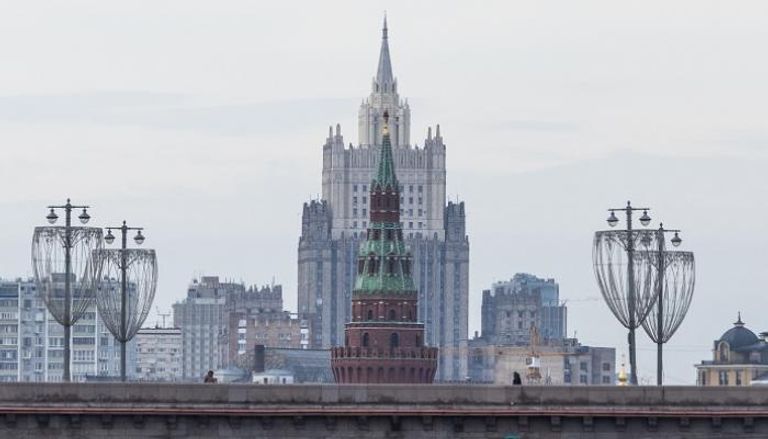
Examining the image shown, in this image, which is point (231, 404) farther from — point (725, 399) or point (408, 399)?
point (725, 399)

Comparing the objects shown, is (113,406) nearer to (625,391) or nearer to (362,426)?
(362,426)

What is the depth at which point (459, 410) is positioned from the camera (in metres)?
99.1

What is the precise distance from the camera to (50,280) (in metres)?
137

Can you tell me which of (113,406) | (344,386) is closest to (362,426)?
(344,386)

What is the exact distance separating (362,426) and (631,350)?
104 ft

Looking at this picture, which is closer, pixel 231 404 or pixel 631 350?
pixel 231 404

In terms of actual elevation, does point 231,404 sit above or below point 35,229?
below

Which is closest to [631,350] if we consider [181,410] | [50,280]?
[50,280]

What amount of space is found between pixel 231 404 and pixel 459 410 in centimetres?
717

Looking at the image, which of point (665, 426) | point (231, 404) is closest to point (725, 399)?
point (665, 426)

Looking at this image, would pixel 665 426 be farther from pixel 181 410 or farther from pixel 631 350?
pixel 631 350

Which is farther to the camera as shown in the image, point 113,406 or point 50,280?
point 50,280

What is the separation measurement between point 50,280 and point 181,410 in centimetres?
3882

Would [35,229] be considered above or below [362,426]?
above
